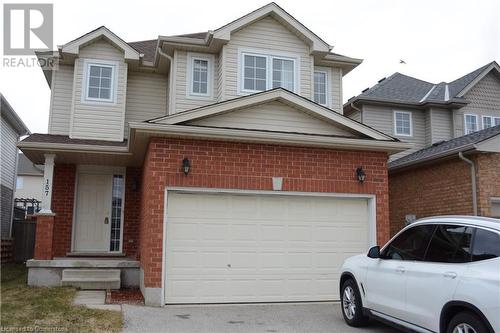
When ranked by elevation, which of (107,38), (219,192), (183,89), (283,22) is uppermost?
(283,22)

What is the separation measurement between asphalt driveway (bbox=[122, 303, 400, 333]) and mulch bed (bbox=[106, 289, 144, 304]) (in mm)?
626

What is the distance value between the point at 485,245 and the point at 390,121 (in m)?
13.7

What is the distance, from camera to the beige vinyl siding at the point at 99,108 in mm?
13844

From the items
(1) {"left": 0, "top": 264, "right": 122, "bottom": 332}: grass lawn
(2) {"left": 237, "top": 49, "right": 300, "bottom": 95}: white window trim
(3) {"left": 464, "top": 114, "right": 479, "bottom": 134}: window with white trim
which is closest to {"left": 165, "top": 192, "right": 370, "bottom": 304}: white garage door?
(1) {"left": 0, "top": 264, "right": 122, "bottom": 332}: grass lawn

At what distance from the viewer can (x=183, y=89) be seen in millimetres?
13898

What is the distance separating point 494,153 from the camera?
1202 cm

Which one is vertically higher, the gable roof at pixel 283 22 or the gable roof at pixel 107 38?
the gable roof at pixel 283 22

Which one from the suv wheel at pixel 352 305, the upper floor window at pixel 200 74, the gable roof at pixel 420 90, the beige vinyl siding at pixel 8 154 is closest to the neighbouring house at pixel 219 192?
the upper floor window at pixel 200 74

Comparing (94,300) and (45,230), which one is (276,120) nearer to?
(94,300)

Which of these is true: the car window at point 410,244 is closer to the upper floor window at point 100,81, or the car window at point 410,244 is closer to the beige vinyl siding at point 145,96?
the beige vinyl siding at point 145,96

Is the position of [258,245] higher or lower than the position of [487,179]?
lower

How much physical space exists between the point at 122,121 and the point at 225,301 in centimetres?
675

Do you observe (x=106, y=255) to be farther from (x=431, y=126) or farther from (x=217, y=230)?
(x=431, y=126)

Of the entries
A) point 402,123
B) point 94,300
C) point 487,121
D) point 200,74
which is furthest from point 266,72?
point 487,121
